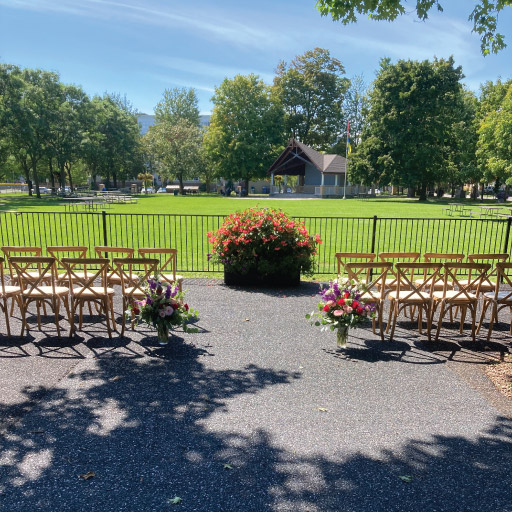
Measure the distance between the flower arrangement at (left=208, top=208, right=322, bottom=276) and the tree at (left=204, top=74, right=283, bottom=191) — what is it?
55718 millimetres

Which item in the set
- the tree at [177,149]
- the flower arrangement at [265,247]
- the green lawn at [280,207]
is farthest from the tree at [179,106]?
the flower arrangement at [265,247]

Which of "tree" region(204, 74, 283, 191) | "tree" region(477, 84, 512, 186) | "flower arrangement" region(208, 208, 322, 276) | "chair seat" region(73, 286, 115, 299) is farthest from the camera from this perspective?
"tree" region(204, 74, 283, 191)

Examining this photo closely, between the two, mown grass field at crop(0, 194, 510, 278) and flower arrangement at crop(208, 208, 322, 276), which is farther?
mown grass field at crop(0, 194, 510, 278)

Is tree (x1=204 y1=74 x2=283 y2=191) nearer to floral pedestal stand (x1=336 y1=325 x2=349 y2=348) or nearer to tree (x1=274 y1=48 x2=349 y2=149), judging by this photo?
tree (x1=274 y1=48 x2=349 y2=149)

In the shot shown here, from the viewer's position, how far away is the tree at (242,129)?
212ft

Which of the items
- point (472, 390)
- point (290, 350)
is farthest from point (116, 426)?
point (472, 390)

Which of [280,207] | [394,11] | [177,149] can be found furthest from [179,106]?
[394,11]

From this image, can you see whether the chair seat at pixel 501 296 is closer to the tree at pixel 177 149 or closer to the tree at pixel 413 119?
the tree at pixel 413 119

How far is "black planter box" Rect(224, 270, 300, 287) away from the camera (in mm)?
9906

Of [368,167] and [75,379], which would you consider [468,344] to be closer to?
[75,379]

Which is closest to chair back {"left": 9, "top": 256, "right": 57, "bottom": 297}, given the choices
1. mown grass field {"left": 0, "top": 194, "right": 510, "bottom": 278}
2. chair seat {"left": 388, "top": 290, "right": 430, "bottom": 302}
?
mown grass field {"left": 0, "top": 194, "right": 510, "bottom": 278}

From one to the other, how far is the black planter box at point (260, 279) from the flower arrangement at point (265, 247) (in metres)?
0.09

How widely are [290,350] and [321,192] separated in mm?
56345

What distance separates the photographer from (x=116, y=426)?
4.21 metres
